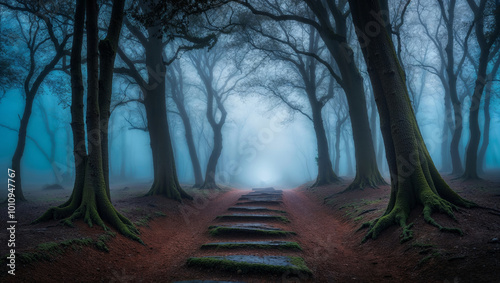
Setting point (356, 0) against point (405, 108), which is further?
point (356, 0)

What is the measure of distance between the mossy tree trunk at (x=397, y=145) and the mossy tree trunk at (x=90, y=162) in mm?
6144

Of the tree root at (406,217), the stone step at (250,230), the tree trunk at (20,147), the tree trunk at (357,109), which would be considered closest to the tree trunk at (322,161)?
the tree trunk at (357,109)

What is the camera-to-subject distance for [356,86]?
447 inches

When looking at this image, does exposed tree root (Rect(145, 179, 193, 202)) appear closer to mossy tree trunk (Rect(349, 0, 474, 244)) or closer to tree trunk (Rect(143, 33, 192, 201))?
tree trunk (Rect(143, 33, 192, 201))

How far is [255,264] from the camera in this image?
4.14 m

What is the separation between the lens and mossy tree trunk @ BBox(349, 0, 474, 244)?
17.1 feet

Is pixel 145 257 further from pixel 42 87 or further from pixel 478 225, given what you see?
pixel 42 87

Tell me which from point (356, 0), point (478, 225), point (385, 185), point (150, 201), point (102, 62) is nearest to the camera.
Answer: point (478, 225)

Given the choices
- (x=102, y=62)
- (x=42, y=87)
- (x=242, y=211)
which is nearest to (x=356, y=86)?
(x=242, y=211)

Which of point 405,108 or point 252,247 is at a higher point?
point 405,108

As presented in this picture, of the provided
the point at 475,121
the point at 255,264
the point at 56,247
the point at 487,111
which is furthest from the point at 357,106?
the point at 487,111

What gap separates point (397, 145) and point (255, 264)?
13.9 feet

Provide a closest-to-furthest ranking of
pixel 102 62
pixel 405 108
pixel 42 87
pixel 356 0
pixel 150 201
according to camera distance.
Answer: pixel 405 108, pixel 356 0, pixel 102 62, pixel 150 201, pixel 42 87

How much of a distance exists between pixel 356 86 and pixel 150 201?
1038 centimetres
